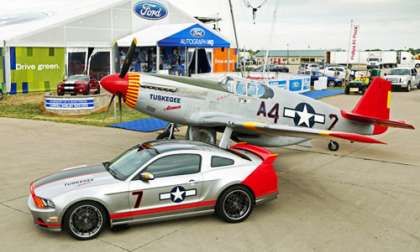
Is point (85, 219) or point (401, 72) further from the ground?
point (401, 72)

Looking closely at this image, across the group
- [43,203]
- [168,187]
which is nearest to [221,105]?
[168,187]

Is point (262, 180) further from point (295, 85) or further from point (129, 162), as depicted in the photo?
point (295, 85)

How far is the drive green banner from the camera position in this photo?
92.5 ft

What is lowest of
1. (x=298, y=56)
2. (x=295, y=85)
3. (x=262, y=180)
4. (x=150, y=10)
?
(x=262, y=180)

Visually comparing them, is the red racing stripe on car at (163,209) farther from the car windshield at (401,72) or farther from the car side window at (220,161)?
the car windshield at (401,72)

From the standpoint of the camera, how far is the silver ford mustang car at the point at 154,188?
6383mm

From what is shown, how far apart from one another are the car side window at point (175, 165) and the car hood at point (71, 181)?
665 mm

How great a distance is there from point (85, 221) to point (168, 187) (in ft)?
4.44

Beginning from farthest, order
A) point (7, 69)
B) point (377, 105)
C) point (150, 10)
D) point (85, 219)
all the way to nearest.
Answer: point (150, 10) < point (7, 69) < point (377, 105) < point (85, 219)

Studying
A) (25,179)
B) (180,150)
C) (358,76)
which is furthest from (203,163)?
(358,76)

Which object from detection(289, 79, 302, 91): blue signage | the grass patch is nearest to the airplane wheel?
the grass patch

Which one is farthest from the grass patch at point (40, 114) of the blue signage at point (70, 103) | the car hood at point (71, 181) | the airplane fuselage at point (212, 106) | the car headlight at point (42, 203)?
the car headlight at point (42, 203)

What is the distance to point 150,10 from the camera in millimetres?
37594

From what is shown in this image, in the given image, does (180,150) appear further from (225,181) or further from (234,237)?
(234,237)
